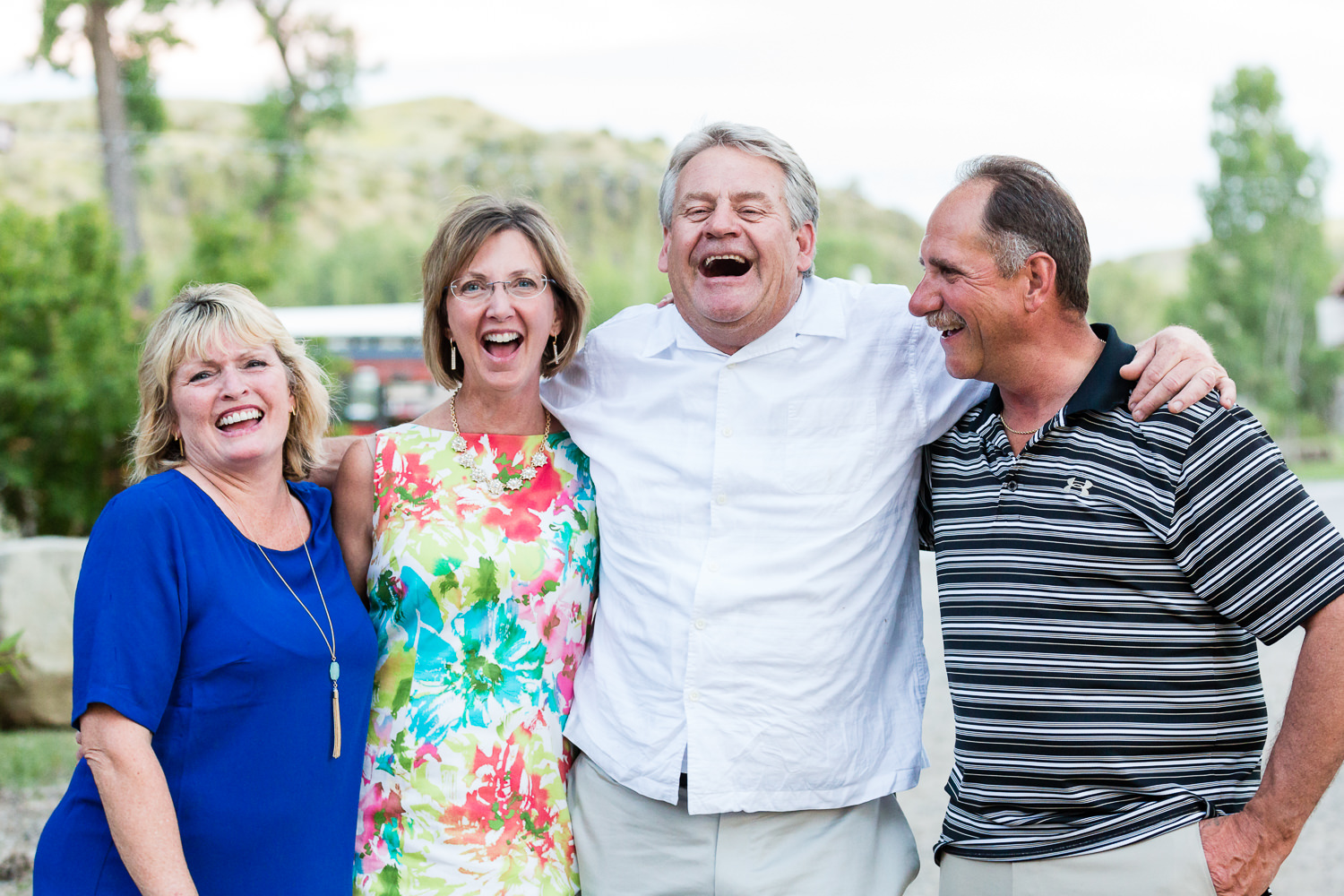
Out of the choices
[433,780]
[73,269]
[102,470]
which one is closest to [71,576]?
[102,470]

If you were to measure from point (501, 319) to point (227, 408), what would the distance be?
682 mm

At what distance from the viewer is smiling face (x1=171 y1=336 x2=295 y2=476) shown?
2.42m

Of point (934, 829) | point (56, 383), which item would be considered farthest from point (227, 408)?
point (56, 383)

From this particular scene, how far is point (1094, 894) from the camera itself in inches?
88.1

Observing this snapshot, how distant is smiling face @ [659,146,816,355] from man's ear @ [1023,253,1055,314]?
0.60 meters

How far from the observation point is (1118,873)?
7.28ft

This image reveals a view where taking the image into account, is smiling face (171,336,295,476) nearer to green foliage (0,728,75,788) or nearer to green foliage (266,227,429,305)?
green foliage (0,728,75,788)

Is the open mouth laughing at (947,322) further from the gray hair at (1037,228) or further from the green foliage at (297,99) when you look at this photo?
the green foliage at (297,99)

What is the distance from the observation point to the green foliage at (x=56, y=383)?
9609 millimetres

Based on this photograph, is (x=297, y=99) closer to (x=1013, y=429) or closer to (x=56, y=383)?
(x=56, y=383)

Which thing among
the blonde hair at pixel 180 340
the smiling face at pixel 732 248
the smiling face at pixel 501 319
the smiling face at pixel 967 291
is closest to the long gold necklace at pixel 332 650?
the blonde hair at pixel 180 340

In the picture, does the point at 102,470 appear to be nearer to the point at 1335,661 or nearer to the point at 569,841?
the point at 569,841

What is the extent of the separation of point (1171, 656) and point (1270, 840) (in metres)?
0.37

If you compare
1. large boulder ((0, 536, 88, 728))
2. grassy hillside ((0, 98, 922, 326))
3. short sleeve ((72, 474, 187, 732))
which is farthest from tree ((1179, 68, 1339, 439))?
short sleeve ((72, 474, 187, 732))
